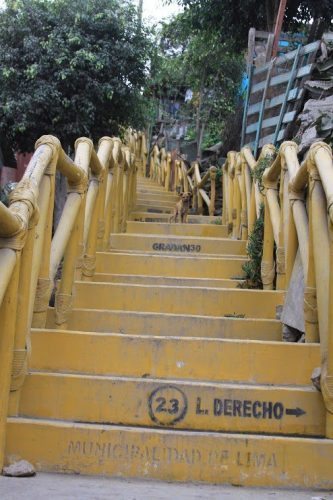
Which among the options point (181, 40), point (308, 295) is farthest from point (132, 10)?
point (308, 295)

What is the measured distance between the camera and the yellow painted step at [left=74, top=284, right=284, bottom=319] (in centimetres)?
450

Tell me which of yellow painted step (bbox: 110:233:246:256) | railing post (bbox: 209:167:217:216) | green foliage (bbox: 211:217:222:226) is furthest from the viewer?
railing post (bbox: 209:167:217:216)

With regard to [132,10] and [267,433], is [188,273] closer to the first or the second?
[267,433]

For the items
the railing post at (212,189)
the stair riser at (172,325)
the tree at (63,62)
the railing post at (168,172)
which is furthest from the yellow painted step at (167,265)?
the railing post at (168,172)

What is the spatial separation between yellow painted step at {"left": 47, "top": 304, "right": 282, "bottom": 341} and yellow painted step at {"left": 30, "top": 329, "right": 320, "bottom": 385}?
0.60 m

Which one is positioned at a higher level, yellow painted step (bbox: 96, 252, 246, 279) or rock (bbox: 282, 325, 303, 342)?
yellow painted step (bbox: 96, 252, 246, 279)

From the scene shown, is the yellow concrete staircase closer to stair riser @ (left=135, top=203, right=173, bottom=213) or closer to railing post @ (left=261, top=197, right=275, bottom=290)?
railing post @ (left=261, top=197, right=275, bottom=290)

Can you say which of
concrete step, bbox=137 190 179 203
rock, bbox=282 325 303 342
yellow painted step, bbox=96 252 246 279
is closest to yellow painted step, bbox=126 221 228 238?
yellow painted step, bbox=96 252 246 279

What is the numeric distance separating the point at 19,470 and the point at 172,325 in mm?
1551

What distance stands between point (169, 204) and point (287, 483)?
7.93 meters

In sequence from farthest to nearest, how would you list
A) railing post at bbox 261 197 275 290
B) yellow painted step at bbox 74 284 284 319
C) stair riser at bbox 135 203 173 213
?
stair riser at bbox 135 203 173 213 → railing post at bbox 261 197 275 290 → yellow painted step at bbox 74 284 284 319

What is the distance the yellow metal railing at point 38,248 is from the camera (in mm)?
2631

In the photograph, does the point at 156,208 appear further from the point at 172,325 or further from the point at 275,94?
the point at 172,325

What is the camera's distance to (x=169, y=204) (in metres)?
10.5
